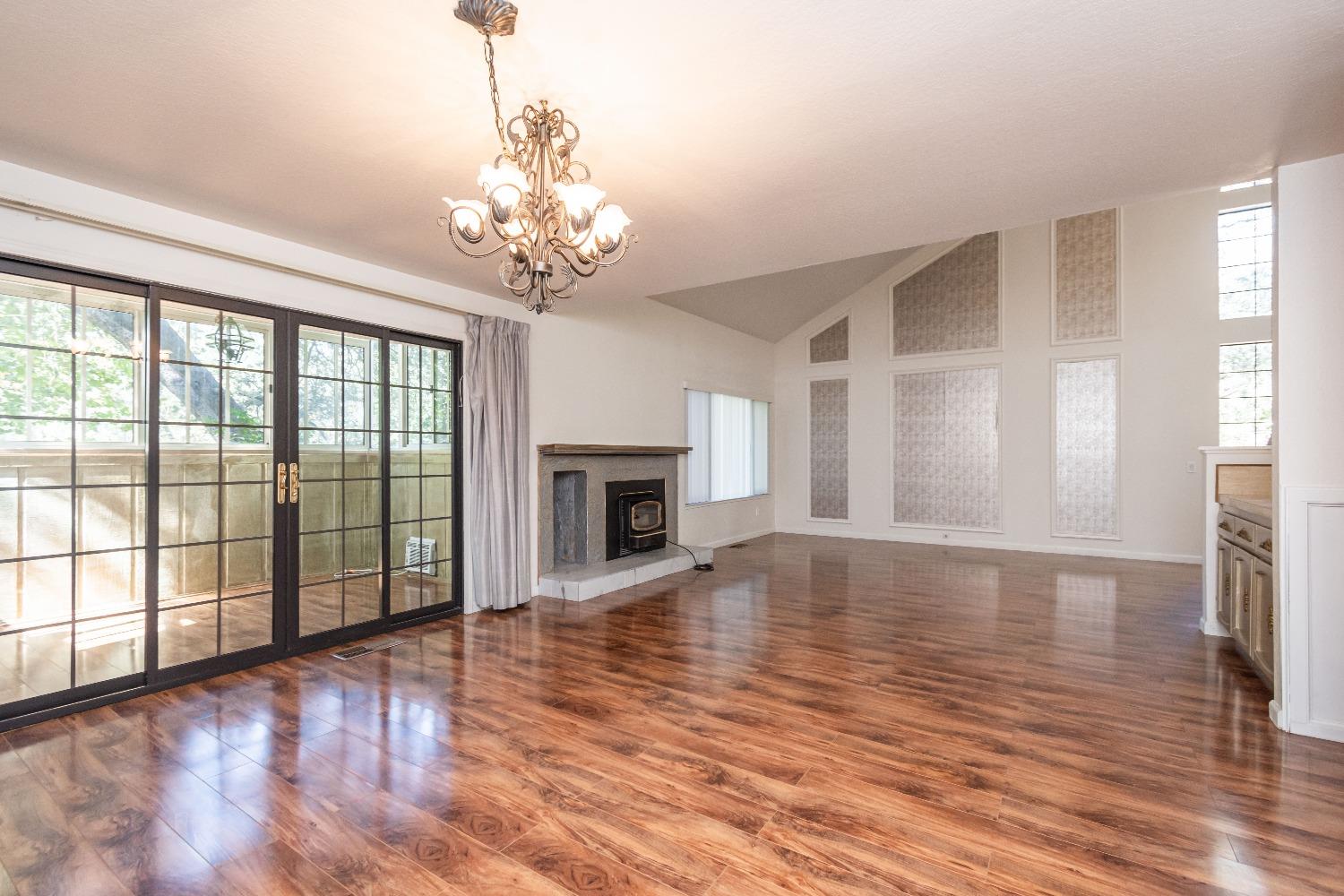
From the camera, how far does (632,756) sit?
246cm

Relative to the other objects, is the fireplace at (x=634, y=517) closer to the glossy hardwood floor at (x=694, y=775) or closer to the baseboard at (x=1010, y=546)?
the glossy hardwood floor at (x=694, y=775)

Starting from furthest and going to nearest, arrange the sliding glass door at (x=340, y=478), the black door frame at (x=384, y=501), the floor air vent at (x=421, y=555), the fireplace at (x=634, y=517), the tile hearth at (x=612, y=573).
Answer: the fireplace at (x=634, y=517) → the tile hearth at (x=612, y=573) → the floor air vent at (x=421, y=555) → the sliding glass door at (x=340, y=478) → the black door frame at (x=384, y=501)

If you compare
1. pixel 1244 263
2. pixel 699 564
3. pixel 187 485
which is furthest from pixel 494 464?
pixel 1244 263

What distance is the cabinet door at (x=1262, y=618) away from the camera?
2986 millimetres

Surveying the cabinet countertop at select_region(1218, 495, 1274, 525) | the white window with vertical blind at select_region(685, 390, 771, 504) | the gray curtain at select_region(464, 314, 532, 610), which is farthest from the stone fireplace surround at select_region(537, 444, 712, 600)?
the cabinet countertop at select_region(1218, 495, 1274, 525)

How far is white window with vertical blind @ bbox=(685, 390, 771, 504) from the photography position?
752cm

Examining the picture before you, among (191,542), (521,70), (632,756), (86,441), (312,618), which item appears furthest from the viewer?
(312,618)

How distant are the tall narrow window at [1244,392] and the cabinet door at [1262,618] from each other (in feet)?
14.2

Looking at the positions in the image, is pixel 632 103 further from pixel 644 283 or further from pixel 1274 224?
pixel 1274 224

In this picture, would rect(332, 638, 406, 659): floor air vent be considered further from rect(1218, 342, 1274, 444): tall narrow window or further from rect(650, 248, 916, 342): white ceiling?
rect(1218, 342, 1274, 444): tall narrow window

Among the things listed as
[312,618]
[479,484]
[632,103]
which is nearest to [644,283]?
[479,484]

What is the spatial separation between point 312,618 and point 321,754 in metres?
1.62

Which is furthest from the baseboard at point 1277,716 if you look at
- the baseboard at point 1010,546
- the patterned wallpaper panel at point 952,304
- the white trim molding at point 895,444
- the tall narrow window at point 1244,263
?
the patterned wallpaper panel at point 952,304

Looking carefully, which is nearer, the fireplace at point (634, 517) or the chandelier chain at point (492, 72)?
the chandelier chain at point (492, 72)
